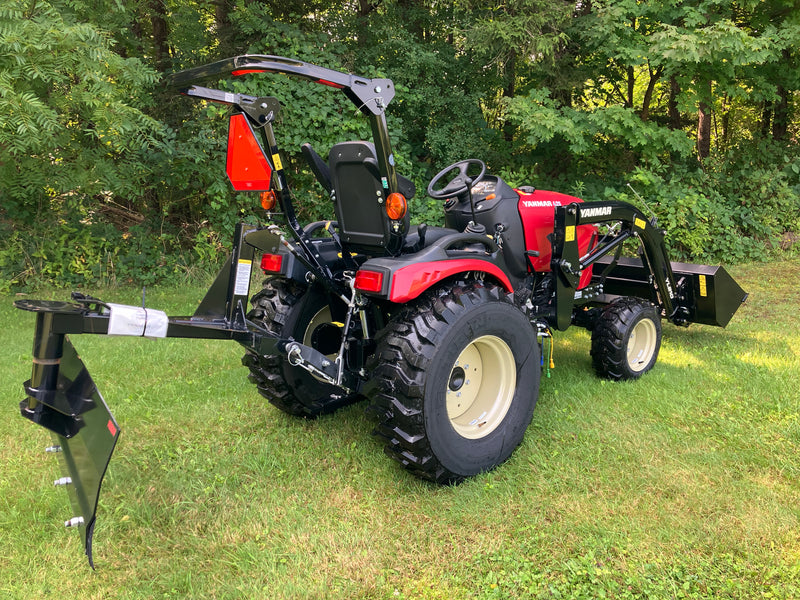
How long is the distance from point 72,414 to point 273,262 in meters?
1.24

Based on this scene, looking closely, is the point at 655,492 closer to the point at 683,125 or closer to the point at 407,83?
the point at 407,83

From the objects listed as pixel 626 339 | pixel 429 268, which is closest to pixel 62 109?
pixel 429 268

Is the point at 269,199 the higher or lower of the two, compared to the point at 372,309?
higher

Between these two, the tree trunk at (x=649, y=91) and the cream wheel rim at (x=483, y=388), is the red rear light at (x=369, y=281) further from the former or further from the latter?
the tree trunk at (x=649, y=91)

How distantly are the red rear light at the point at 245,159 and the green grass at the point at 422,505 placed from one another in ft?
4.67

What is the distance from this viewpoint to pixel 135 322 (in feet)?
6.77

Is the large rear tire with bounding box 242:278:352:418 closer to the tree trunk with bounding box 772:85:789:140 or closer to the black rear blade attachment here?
the black rear blade attachment

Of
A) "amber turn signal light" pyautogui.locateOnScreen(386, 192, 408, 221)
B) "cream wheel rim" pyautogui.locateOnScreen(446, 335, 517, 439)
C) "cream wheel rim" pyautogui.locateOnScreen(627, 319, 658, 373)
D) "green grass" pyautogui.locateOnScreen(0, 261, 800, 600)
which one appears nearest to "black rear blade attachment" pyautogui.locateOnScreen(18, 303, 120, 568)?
"green grass" pyautogui.locateOnScreen(0, 261, 800, 600)

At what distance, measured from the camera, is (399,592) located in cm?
209

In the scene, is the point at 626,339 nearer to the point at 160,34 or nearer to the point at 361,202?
the point at 361,202

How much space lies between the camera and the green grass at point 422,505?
214cm

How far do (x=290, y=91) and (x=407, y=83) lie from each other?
2.02 metres

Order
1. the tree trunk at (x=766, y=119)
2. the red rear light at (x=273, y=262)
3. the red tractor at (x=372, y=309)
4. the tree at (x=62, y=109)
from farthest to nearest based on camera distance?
the tree trunk at (x=766, y=119) < the tree at (x=62, y=109) < the red rear light at (x=273, y=262) < the red tractor at (x=372, y=309)

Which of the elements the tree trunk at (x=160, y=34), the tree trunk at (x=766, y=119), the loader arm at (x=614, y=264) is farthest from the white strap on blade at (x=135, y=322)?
the tree trunk at (x=766, y=119)
